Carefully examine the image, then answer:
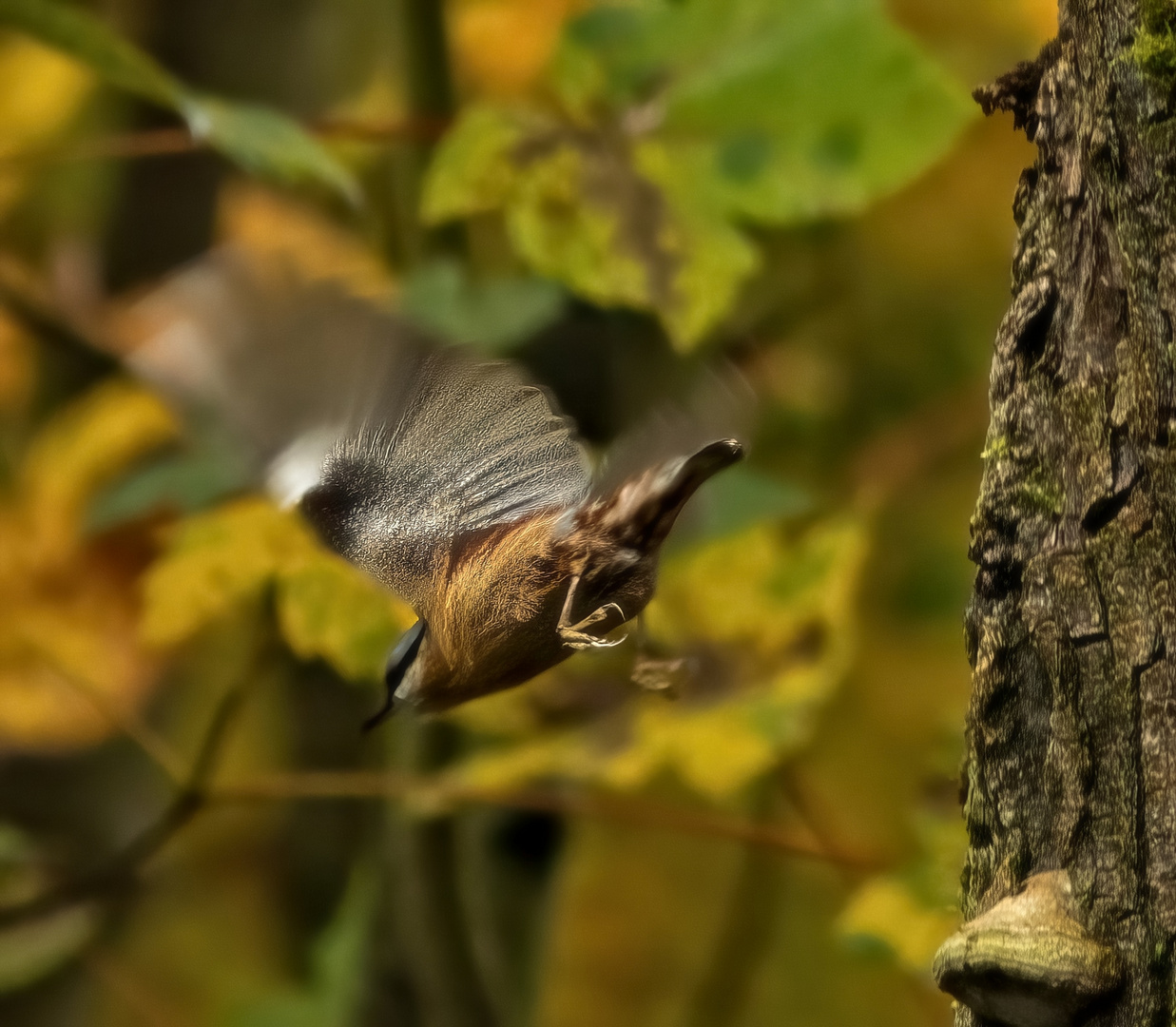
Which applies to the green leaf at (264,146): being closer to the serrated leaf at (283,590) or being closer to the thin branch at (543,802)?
the serrated leaf at (283,590)

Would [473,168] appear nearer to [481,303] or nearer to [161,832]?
[481,303]

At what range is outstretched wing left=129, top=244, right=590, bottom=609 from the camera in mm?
535

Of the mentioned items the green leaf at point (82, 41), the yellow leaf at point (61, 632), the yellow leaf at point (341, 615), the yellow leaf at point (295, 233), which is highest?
the yellow leaf at point (295, 233)

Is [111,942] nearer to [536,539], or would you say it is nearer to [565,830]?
[565,830]

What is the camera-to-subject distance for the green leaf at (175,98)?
776 millimetres

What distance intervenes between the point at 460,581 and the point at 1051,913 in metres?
0.26

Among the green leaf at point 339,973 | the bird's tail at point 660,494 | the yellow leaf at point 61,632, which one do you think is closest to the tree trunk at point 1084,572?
the bird's tail at point 660,494

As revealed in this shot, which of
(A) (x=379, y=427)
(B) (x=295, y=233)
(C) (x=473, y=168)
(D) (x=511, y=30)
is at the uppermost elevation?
(D) (x=511, y=30)

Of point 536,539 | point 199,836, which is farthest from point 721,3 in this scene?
point 199,836

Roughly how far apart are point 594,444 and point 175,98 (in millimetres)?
393

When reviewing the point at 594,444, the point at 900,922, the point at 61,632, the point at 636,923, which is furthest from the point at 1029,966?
the point at 636,923

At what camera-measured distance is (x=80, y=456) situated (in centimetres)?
124

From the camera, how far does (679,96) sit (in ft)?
3.15

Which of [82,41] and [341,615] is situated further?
[341,615]
